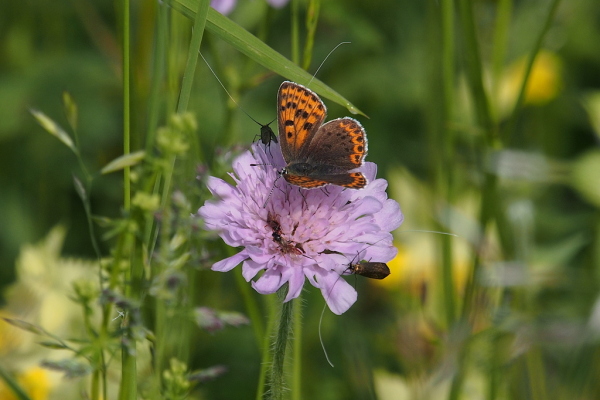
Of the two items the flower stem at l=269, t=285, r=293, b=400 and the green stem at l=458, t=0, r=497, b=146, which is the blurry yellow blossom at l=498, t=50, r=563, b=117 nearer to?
the green stem at l=458, t=0, r=497, b=146

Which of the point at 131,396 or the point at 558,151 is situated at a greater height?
the point at 558,151

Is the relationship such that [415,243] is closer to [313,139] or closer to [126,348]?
[313,139]

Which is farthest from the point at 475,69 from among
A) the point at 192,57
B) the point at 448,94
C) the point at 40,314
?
the point at 40,314

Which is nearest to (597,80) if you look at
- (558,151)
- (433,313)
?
(558,151)

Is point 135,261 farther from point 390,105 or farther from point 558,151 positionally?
point 558,151

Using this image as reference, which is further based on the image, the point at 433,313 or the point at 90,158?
the point at 90,158

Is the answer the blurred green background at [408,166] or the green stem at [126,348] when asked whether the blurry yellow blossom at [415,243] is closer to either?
the blurred green background at [408,166]
